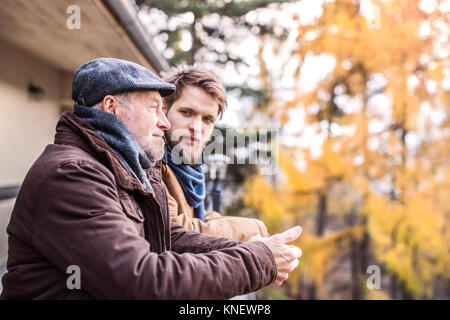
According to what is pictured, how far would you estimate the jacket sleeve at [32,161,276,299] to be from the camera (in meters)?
1.07

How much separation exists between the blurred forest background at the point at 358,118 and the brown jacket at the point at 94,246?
6.85 metres

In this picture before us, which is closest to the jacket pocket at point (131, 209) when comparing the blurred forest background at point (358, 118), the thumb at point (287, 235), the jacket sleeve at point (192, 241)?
the jacket sleeve at point (192, 241)

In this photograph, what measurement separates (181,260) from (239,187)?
26.2 ft

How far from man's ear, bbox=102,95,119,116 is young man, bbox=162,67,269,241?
62 centimetres

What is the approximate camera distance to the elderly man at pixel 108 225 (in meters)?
1.08

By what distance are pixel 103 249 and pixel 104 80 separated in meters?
0.65

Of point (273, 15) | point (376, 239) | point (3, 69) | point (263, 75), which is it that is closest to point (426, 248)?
point (376, 239)

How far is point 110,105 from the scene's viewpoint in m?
1.43

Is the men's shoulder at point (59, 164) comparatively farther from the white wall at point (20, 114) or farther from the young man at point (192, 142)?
the white wall at point (20, 114)

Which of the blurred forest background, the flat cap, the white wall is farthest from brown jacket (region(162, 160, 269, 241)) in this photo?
the blurred forest background

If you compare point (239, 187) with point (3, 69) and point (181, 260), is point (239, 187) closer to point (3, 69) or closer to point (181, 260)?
point (3, 69)

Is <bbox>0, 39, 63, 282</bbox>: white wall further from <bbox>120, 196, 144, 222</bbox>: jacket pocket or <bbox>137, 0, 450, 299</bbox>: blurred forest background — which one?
<bbox>120, 196, 144, 222</bbox>: jacket pocket

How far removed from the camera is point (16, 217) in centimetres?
122

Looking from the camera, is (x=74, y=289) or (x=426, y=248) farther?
(x=426, y=248)
